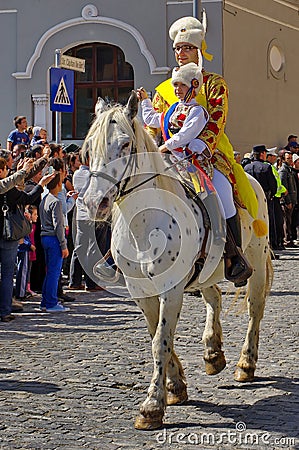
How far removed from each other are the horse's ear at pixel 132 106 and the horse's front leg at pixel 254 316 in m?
2.44

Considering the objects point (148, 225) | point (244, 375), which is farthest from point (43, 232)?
point (148, 225)

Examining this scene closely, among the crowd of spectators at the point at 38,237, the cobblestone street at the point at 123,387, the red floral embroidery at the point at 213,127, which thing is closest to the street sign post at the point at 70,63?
the crowd of spectators at the point at 38,237

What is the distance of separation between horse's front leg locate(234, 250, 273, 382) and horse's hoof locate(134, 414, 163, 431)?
157 cm

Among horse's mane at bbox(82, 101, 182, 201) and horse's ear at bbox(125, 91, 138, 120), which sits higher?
horse's ear at bbox(125, 91, 138, 120)

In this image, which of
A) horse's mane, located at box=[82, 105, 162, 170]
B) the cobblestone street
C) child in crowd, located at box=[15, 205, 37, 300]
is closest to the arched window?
child in crowd, located at box=[15, 205, 37, 300]

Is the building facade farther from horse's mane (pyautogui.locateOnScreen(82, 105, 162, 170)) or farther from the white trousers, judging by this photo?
horse's mane (pyautogui.locateOnScreen(82, 105, 162, 170))

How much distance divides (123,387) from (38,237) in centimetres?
571

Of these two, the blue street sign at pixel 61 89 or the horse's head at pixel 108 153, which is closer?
the horse's head at pixel 108 153

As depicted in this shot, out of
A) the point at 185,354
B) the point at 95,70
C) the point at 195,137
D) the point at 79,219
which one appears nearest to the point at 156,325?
the point at 195,137

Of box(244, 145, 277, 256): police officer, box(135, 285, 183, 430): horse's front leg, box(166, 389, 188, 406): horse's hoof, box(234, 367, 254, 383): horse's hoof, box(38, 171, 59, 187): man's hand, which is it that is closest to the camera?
box(135, 285, 183, 430): horse's front leg

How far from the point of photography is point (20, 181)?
33.6 feet

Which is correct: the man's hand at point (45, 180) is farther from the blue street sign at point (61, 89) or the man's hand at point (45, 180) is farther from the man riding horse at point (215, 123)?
the man riding horse at point (215, 123)

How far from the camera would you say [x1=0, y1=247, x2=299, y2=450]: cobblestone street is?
608 centimetres

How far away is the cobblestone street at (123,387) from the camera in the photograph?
20.0ft
